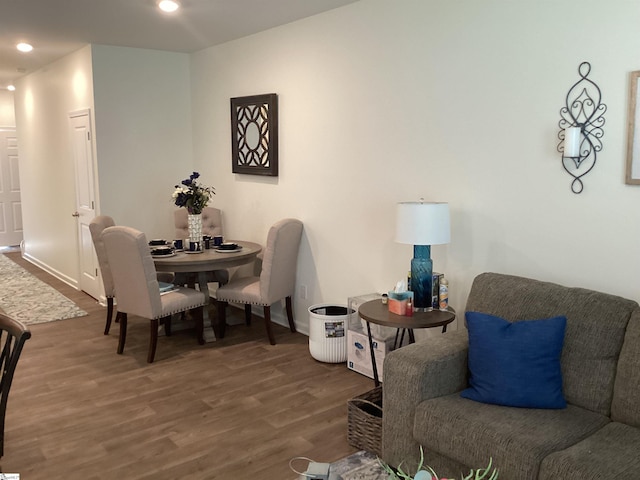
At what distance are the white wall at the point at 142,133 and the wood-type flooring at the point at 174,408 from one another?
1462 millimetres

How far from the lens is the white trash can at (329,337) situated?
400 cm

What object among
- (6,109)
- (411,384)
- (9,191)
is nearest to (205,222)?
(411,384)

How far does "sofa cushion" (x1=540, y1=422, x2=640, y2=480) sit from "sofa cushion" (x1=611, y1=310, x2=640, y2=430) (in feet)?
0.45

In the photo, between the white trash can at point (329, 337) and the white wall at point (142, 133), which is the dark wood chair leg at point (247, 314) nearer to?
the white trash can at point (329, 337)

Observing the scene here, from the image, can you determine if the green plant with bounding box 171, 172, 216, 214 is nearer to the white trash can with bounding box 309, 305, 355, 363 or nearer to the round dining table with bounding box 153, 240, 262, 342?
the round dining table with bounding box 153, 240, 262, 342

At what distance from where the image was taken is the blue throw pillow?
7.88 feet

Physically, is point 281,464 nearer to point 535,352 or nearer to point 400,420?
point 400,420

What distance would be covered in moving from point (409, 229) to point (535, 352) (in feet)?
3.34

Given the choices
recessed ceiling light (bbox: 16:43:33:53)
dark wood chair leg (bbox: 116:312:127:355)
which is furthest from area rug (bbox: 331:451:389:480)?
recessed ceiling light (bbox: 16:43:33:53)

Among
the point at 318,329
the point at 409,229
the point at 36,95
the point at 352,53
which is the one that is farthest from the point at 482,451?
the point at 36,95

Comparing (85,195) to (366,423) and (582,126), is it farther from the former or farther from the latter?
(582,126)

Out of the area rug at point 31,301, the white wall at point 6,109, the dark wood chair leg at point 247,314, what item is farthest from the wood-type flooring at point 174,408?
the white wall at point 6,109

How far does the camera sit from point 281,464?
279 centimetres

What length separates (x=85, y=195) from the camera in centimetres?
584
